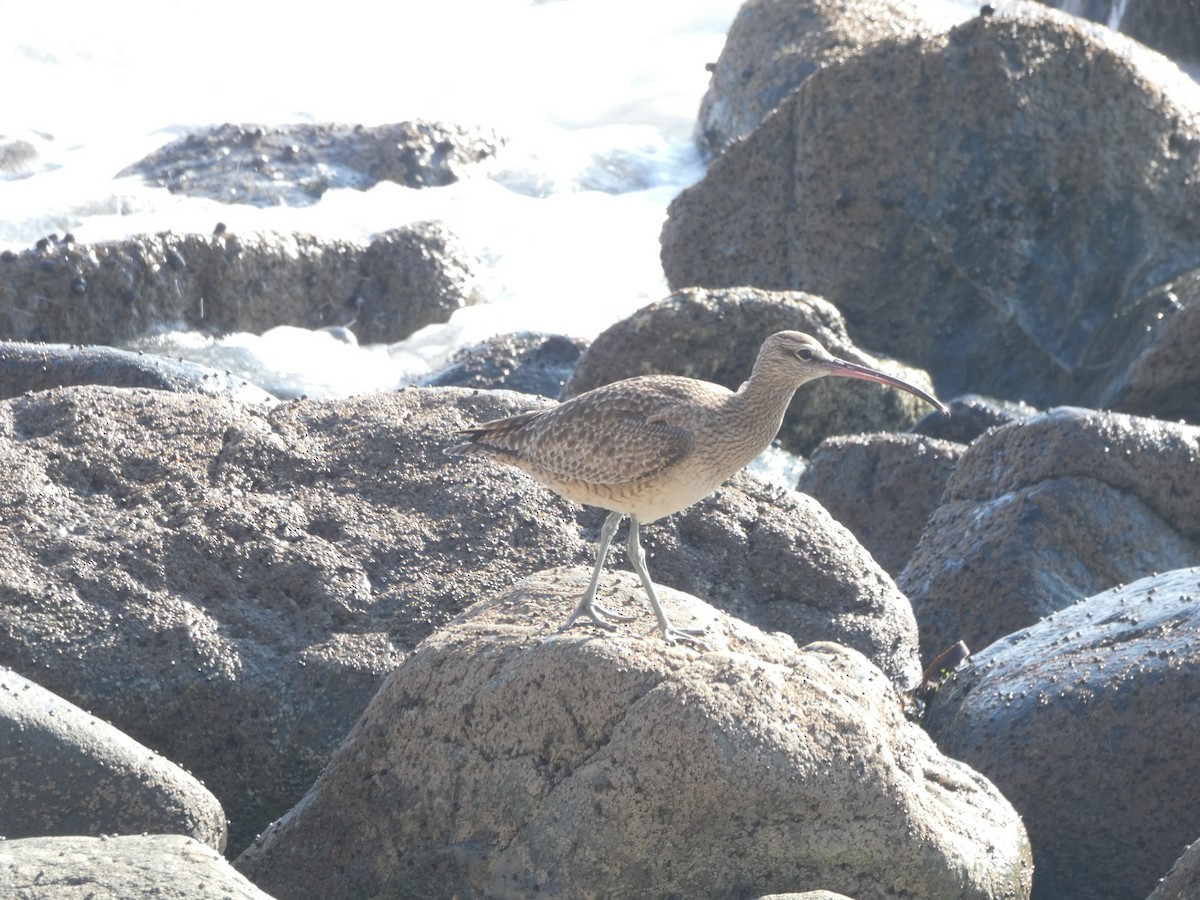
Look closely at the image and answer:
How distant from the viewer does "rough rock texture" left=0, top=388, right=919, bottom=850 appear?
6.41 metres

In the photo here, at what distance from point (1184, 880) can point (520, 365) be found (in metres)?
7.72

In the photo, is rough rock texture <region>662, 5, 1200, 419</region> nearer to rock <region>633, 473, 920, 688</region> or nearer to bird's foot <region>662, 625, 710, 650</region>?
rock <region>633, 473, 920, 688</region>

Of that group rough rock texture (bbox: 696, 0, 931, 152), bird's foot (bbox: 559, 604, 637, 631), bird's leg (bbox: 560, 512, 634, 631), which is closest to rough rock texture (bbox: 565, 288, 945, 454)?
bird's leg (bbox: 560, 512, 634, 631)

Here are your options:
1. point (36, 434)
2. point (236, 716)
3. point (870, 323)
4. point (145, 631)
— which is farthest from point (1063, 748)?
point (870, 323)

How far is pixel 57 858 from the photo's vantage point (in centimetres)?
442

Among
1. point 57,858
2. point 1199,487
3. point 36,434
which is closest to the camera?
point 57,858

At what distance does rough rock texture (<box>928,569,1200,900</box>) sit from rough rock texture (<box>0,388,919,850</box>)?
706mm

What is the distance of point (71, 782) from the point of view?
216 inches

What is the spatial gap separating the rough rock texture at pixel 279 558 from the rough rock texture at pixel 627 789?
799 millimetres

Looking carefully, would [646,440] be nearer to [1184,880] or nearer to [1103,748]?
[1103,748]

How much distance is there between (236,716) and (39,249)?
29.2ft

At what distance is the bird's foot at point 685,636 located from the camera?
5663 mm

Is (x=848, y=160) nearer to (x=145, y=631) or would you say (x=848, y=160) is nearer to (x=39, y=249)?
(x=39, y=249)

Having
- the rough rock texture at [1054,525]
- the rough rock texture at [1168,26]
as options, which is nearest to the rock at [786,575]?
the rough rock texture at [1054,525]
